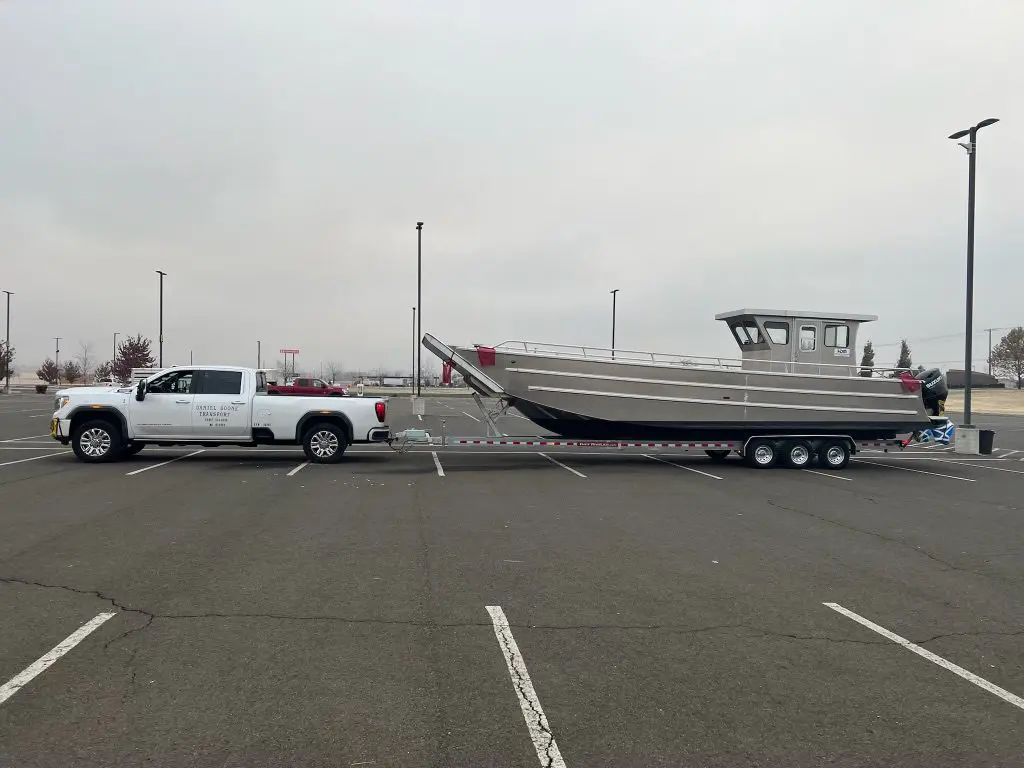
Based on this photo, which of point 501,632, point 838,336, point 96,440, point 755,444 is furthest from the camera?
point 838,336

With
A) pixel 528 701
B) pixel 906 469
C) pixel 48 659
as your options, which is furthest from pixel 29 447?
pixel 906 469

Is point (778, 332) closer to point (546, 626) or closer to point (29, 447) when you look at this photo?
point (546, 626)

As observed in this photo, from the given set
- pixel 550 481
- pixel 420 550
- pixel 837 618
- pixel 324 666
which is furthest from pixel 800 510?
pixel 324 666

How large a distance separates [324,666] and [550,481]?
884cm

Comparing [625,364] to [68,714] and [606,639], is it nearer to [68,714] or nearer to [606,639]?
[606,639]

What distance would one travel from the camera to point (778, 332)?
53.7ft

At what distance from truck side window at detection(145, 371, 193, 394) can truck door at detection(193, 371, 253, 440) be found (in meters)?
0.20

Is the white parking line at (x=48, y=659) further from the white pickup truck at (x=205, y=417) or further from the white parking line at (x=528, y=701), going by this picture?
the white pickup truck at (x=205, y=417)

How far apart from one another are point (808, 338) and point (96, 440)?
50.9 feet

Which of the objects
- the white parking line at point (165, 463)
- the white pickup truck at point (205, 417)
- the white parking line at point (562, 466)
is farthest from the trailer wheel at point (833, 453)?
the white parking line at point (165, 463)

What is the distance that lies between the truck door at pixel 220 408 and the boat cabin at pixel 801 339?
10959 mm

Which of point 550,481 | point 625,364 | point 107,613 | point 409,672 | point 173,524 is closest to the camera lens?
point 409,672

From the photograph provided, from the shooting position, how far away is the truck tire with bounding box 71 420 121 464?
13.9 metres

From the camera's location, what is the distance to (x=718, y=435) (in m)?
15.5
